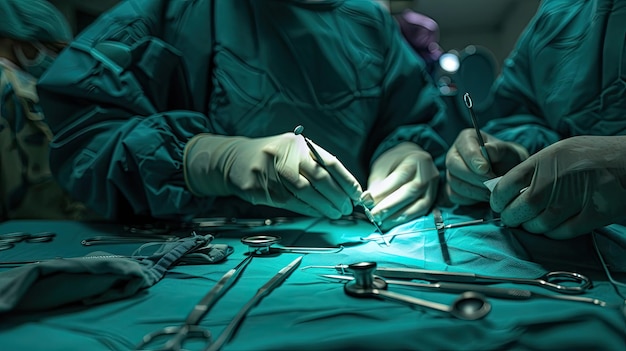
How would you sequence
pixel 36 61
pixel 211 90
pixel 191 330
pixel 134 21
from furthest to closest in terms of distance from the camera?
pixel 36 61, pixel 211 90, pixel 134 21, pixel 191 330

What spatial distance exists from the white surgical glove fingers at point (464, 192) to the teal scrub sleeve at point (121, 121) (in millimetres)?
832

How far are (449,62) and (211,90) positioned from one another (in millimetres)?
1656

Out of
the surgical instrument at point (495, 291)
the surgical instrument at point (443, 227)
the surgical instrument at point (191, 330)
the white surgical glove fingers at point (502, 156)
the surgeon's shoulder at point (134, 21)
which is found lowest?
the surgical instrument at point (443, 227)

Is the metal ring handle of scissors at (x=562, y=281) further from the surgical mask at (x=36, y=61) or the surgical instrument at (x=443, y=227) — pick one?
the surgical mask at (x=36, y=61)

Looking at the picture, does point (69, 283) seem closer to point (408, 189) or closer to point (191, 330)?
point (191, 330)

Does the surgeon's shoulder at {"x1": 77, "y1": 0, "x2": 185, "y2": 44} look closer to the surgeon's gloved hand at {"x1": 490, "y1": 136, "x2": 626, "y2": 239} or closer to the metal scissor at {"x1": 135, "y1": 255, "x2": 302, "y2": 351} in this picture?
the metal scissor at {"x1": 135, "y1": 255, "x2": 302, "y2": 351}

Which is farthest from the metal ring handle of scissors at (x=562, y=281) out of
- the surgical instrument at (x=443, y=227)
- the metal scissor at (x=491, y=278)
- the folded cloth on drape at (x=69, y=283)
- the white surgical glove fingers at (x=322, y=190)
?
the folded cloth on drape at (x=69, y=283)

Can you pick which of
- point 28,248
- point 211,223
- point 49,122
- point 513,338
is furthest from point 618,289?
point 49,122

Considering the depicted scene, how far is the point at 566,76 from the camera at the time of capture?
1.37 metres

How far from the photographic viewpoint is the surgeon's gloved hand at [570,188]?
87 cm

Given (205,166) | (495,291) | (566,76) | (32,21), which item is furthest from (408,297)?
(32,21)

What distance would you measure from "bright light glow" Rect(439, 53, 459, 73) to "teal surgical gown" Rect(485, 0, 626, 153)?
92 cm

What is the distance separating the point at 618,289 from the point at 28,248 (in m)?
1.45

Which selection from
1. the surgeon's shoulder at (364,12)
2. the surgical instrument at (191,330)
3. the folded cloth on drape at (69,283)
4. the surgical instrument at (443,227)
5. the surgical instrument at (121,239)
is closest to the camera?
the surgical instrument at (191,330)
